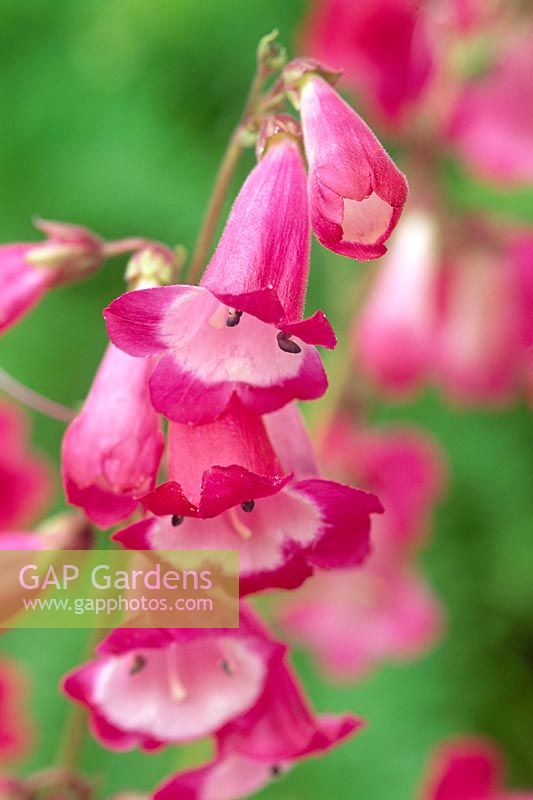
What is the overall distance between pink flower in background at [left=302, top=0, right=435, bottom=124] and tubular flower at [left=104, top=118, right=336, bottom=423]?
2.82ft

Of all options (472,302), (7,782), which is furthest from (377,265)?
(7,782)

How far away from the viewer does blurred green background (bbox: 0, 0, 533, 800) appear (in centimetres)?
183

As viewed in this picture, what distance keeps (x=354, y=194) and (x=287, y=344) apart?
0.32 feet

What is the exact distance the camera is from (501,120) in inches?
63.3

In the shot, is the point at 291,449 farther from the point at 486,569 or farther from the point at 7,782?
the point at 486,569

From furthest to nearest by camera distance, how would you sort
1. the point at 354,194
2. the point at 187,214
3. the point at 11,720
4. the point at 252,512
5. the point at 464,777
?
1. the point at 187,214
2. the point at 11,720
3. the point at 464,777
4. the point at 252,512
5. the point at 354,194

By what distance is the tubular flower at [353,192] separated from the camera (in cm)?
66

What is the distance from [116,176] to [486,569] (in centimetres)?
94

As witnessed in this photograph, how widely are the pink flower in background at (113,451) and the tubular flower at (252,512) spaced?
23 millimetres

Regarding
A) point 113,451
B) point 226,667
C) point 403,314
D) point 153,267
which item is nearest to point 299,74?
point 153,267

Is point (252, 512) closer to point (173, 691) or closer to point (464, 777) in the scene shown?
point (173, 691)

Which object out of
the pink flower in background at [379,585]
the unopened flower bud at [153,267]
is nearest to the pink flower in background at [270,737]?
the unopened flower bud at [153,267]

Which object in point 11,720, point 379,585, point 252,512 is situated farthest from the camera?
point 379,585

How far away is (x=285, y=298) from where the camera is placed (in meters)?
0.67
